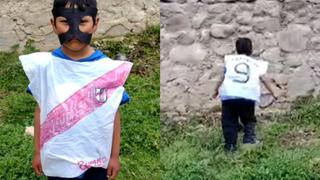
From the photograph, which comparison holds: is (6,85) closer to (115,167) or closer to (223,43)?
(223,43)

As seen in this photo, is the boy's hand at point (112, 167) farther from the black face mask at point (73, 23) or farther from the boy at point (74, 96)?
the black face mask at point (73, 23)

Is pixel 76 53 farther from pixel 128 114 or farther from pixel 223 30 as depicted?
pixel 223 30

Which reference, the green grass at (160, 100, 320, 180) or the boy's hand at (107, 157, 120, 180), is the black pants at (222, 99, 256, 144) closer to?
the green grass at (160, 100, 320, 180)

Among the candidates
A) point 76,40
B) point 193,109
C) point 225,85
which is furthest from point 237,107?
point 76,40

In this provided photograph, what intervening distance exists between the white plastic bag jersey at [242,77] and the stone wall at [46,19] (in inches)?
42.6

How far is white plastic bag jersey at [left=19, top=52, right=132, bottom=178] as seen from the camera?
2.35 metres

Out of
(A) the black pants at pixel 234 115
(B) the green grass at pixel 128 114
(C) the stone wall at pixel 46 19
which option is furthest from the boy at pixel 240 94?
(C) the stone wall at pixel 46 19

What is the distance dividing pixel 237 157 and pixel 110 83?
1.66 m

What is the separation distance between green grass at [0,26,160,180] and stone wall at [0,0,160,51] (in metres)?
0.08

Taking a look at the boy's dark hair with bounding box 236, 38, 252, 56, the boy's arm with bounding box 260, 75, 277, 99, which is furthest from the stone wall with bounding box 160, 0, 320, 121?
the boy's dark hair with bounding box 236, 38, 252, 56

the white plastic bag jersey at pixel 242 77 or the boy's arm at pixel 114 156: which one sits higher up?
the boy's arm at pixel 114 156

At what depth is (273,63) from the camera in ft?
14.8

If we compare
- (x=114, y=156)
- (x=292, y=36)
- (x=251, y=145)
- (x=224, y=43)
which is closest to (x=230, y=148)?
(x=251, y=145)

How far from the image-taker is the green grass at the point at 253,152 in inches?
136
